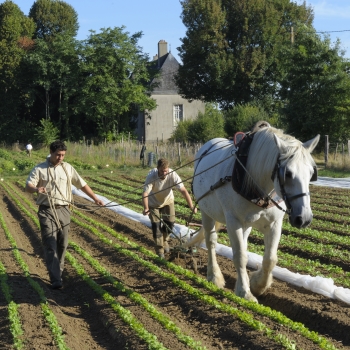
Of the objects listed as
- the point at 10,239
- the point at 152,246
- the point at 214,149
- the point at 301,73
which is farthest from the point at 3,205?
the point at 301,73

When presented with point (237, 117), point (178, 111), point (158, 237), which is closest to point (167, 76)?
point (178, 111)

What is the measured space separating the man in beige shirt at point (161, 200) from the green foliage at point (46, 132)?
36167 millimetres

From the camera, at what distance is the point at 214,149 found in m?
8.39

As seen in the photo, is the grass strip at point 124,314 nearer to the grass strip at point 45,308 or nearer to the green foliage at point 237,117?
the grass strip at point 45,308

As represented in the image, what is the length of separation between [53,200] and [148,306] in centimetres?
221

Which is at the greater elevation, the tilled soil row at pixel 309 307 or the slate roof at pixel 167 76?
the slate roof at pixel 167 76

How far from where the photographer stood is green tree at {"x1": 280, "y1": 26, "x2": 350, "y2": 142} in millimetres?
30031

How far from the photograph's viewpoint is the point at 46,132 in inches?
1778

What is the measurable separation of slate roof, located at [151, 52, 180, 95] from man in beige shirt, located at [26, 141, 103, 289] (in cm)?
4252

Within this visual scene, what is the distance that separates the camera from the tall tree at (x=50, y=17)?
5766cm

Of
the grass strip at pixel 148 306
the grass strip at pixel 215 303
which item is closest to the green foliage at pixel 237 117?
the grass strip at pixel 215 303

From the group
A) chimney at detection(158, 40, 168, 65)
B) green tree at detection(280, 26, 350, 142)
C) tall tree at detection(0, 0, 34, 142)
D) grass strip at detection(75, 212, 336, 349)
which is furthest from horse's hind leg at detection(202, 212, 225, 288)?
chimney at detection(158, 40, 168, 65)

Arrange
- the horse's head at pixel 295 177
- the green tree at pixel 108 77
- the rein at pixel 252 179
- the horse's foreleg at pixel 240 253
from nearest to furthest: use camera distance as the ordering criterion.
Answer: the horse's head at pixel 295 177 < the rein at pixel 252 179 < the horse's foreleg at pixel 240 253 < the green tree at pixel 108 77

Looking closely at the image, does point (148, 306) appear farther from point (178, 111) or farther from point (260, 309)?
point (178, 111)
